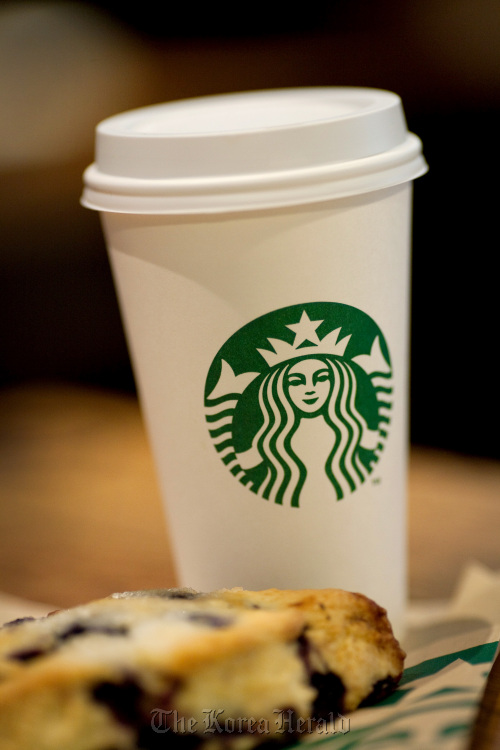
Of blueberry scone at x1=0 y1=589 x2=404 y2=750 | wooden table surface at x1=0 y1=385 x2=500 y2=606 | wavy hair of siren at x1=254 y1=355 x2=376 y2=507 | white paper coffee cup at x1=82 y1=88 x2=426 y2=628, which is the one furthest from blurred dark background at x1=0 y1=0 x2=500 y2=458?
blueberry scone at x1=0 y1=589 x2=404 y2=750

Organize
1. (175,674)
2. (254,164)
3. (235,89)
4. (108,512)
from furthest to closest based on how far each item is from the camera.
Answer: (235,89)
(108,512)
(254,164)
(175,674)

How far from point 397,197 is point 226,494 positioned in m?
0.33

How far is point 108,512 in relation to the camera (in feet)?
3.81

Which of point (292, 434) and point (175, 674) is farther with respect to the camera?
point (292, 434)

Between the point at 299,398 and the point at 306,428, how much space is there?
0.03m

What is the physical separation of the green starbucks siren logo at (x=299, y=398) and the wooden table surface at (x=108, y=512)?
0.39 meters

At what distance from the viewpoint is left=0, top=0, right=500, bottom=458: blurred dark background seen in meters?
1.19

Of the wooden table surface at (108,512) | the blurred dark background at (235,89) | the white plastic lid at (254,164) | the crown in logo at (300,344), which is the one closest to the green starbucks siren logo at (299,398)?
the crown in logo at (300,344)

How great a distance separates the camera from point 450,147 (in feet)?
3.91

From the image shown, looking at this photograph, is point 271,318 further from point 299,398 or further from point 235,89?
point 235,89

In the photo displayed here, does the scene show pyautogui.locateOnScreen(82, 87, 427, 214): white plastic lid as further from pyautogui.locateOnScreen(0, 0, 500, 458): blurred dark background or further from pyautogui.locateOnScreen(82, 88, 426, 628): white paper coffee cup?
pyautogui.locateOnScreen(0, 0, 500, 458): blurred dark background

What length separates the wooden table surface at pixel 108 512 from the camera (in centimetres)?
99

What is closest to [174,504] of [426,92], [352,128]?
[352,128]

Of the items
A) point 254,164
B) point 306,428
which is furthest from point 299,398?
point 254,164
